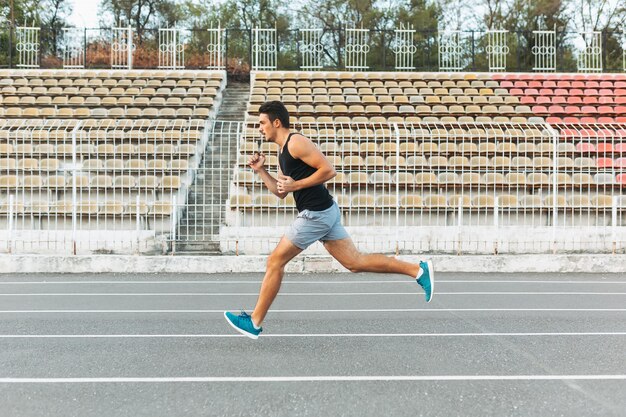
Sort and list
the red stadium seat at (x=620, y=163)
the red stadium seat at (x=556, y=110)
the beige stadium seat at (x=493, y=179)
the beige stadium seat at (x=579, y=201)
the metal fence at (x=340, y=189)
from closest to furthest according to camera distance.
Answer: the metal fence at (x=340, y=189) → the beige stadium seat at (x=579, y=201) → the beige stadium seat at (x=493, y=179) → the red stadium seat at (x=620, y=163) → the red stadium seat at (x=556, y=110)

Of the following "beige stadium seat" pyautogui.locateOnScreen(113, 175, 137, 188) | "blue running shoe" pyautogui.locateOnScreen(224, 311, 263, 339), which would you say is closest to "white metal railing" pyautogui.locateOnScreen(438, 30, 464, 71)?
"beige stadium seat" pyautogui.locateOnScreen(113, 175, 137, 188)

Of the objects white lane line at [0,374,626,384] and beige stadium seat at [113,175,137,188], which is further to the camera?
beige stadium seat at [113,175,137,188]

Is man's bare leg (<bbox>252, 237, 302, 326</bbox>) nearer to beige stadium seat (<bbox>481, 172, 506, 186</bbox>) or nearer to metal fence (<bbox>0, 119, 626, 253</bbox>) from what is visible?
metal fence (<bbox>0, 119, 626, 253</bbox>)

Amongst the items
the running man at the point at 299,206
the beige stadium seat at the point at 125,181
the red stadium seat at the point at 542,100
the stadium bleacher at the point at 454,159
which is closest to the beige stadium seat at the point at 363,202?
the stadium bleacher at the point at 454,159

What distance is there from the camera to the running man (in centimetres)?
494

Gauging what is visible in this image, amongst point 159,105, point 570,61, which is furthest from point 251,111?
point 570,61

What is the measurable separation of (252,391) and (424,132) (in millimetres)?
11410

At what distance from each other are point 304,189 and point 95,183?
883cm

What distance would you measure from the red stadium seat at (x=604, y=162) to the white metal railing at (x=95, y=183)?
9369 mm

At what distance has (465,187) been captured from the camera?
1373 cm

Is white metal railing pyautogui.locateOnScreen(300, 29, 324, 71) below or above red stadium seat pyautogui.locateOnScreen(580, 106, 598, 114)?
above

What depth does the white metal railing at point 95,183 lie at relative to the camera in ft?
38.7

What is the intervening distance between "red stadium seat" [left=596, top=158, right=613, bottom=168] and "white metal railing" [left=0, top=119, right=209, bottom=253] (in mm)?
9369

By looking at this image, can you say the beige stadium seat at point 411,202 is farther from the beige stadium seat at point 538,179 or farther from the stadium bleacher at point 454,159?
the beige stadium seat at point 538,179
